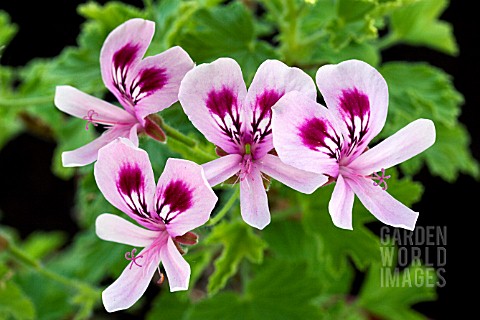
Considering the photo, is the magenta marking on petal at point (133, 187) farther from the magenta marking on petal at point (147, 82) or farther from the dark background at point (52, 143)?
the dark background at point (52, 143)

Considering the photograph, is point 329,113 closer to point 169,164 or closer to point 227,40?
point 169,164

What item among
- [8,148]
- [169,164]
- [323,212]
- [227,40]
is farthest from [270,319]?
[8,148]

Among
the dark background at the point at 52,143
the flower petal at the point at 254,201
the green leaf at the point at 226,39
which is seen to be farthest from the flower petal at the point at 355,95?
the dark background at the point at 52,143

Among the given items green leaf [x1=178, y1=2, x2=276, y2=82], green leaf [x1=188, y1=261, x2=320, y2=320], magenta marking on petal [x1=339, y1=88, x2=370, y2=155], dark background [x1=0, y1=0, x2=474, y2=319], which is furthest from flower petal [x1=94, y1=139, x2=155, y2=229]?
dark background [x1=0, y1=0, x2=474, y2=319]

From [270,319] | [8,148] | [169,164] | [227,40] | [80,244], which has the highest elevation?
[169,164]

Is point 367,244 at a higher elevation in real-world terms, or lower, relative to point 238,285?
higher
